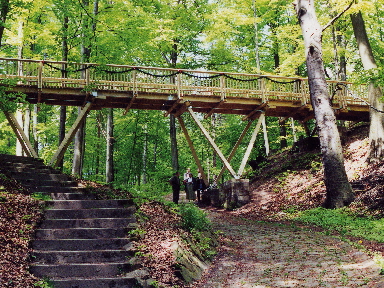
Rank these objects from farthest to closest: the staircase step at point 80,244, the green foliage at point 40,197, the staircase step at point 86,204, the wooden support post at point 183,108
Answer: the wooden support post at point 183,108
the green foliage at point 40,197
the staircase step at point 86,204
the staircase step at point 80,244

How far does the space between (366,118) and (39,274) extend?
60.5ft

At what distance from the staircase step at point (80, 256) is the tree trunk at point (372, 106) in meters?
10.9

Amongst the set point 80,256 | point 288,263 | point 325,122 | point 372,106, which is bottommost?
point 288,263

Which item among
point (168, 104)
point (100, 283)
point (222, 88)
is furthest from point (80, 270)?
point (222, 88)

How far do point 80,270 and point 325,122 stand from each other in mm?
8836

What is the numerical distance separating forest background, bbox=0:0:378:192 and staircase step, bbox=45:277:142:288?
7.87 m

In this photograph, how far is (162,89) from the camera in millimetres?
14703

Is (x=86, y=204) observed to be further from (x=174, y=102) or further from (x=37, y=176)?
(x=174, y=102)

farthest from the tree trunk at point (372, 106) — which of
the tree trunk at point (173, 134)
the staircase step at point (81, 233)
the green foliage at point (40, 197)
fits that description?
the green foliage at point (40, 197)

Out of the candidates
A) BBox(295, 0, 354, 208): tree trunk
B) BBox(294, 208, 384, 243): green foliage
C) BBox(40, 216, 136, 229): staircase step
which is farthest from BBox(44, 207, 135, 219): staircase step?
BBox(295, 0, 354, 208): tree trunk

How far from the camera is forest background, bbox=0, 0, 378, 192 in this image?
16.1m

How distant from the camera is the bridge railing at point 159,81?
42.8 feet

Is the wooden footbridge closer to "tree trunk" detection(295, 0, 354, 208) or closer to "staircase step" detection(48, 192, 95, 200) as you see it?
"tree trunk" detection(295, 0, 354, 208)

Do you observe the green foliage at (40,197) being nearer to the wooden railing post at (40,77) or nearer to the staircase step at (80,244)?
the staircase step at (80,244)
